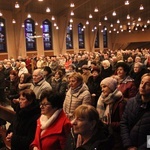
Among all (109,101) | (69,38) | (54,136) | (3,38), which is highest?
(69,38)

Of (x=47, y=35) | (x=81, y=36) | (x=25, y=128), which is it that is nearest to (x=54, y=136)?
(x=25, y=128)

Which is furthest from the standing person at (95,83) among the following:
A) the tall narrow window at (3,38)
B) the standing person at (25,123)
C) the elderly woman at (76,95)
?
the tall narrow window at (3,38)

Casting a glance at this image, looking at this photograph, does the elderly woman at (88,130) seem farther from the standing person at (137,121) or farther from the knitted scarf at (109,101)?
the knitted scarf at (109,101)

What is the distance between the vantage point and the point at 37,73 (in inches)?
184

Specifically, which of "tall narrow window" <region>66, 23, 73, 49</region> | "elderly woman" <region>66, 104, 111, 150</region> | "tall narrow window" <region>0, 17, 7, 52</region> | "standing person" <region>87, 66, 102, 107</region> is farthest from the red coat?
"tall narrow window" <region>66, 23, 73, 49</region>

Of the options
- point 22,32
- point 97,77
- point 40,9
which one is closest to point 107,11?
point 40,9

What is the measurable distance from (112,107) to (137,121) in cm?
40

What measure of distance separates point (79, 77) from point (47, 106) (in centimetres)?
134

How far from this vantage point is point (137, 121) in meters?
2.75

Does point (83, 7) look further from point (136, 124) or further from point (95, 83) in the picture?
point (136, 124)

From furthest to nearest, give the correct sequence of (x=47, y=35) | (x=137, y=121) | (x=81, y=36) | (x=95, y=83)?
(x=81, y=36)
(x=47, y=35)
(x=95, y=83)
(x=137, y=121)

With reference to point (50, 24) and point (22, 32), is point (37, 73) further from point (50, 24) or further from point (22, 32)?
point (50, 24)

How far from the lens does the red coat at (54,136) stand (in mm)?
2615

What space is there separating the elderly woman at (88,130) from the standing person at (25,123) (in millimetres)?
829
